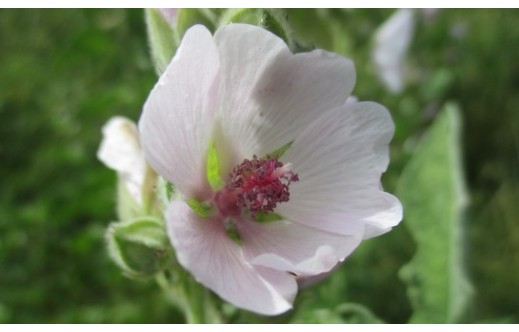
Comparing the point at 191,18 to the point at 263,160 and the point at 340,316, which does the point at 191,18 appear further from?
the point at 340,316

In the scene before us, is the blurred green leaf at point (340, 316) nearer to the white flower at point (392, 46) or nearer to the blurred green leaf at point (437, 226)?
the blurred green leaf at point (437, 226)

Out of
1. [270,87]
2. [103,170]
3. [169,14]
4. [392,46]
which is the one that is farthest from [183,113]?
[392,46]

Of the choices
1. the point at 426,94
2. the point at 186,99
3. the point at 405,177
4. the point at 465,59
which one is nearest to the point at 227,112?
the point at 186,99

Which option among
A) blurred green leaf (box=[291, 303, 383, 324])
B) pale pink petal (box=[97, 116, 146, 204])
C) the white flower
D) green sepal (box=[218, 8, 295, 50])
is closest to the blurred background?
the white flower

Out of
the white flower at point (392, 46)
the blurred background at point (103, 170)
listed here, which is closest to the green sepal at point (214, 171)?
the blurred background at point (103, 170)

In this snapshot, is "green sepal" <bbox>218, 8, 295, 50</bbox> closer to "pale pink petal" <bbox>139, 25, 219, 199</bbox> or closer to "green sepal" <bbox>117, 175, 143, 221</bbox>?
"pale pink petal" <bbox>139, 25, 219, 199</bbox>
